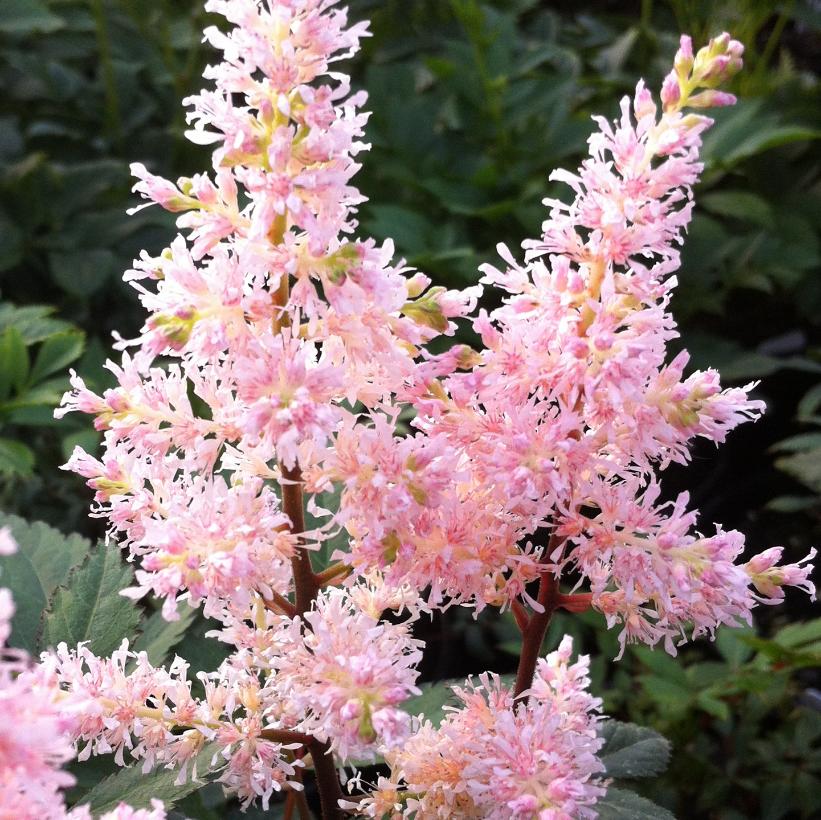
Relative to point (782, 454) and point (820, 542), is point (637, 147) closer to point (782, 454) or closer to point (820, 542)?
point (820, 542)

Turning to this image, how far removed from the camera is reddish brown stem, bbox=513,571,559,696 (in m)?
0.89

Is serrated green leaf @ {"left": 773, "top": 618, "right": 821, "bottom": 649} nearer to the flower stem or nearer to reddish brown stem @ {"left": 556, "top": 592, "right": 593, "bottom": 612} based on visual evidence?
reddish brown stem @ {"left": 556, "top": 592, "right": 593, "bottom": 612}

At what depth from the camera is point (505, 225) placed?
83.9 inches

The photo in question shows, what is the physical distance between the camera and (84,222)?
2.02 metres

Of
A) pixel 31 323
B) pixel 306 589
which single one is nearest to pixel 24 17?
pixel 31 323

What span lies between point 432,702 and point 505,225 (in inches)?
50.3

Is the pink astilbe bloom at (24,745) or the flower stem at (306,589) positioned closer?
the pink astilbe bloom at (24,745)

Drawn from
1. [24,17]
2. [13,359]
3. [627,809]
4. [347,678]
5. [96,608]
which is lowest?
[627,809]

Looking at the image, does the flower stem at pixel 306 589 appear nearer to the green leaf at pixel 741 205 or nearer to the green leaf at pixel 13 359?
the green leaf at pixel 13 359

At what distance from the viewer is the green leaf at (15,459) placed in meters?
1.27

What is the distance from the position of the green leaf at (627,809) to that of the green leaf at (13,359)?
0.93m

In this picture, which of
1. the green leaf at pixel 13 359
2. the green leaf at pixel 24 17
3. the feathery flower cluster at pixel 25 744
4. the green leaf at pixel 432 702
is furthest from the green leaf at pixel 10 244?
the feathery flower cluster at pixel 25 744

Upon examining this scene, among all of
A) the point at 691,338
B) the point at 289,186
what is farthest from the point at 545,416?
the point at 691,338

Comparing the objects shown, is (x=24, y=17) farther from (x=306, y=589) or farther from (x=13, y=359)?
(x=306, y=589)
